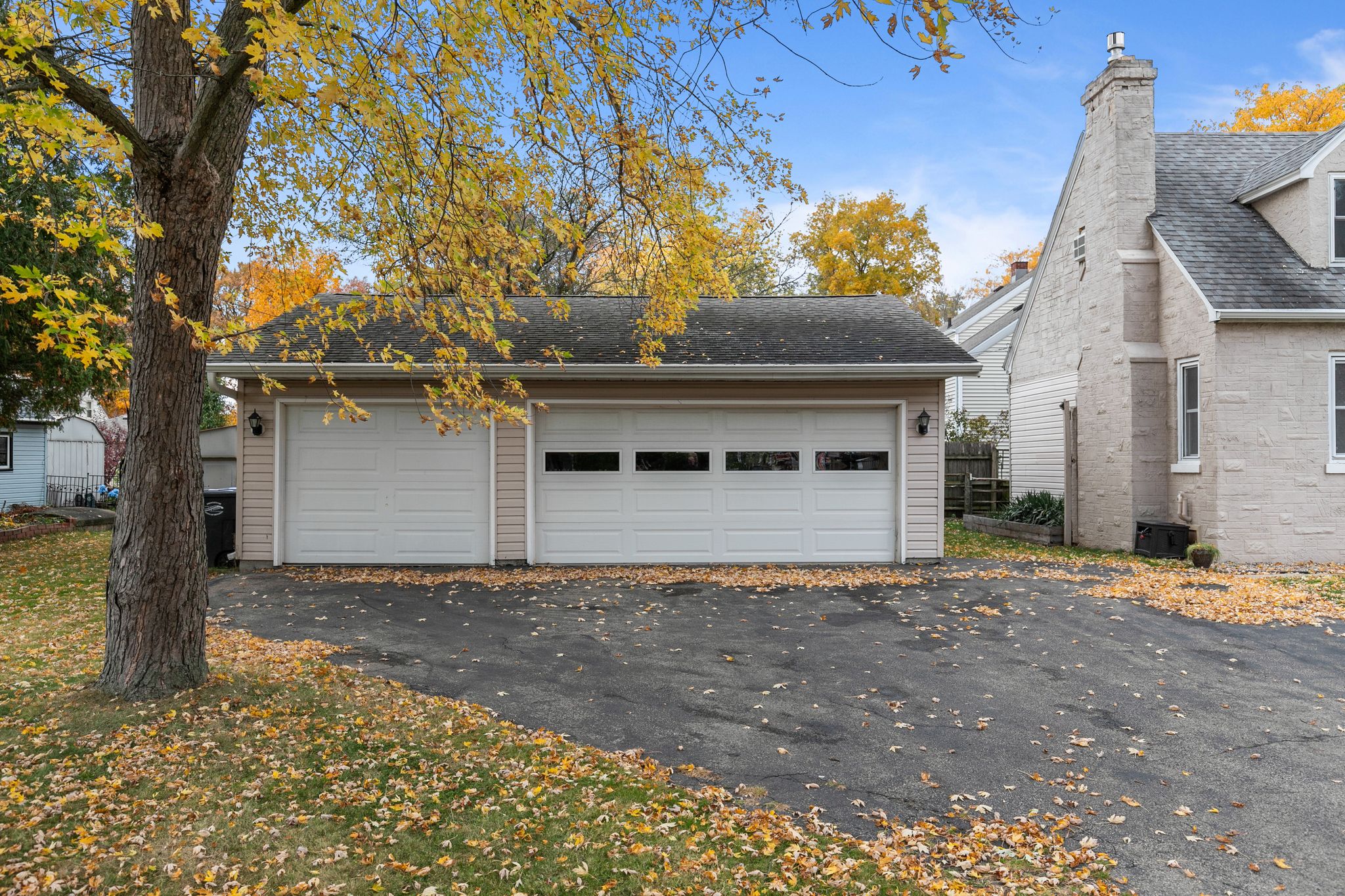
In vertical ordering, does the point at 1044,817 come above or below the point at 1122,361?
below

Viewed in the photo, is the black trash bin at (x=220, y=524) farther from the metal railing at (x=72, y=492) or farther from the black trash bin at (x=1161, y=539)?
the metal railing at (x=72, y=492)

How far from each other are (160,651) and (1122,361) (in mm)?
12659

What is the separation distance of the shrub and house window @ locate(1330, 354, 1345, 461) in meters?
3.76

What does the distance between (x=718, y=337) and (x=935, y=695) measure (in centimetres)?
686

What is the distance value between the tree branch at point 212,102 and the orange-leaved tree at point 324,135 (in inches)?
0.4

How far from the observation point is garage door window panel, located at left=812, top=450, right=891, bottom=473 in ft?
35.1

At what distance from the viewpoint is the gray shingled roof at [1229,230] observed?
10719mm

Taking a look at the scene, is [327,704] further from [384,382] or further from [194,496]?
[384,382]

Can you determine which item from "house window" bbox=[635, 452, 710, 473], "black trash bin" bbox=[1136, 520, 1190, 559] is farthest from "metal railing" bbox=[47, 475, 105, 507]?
"black trash bin" bbox=[1136, 520, 1190, 559]

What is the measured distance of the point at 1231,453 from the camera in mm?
10625

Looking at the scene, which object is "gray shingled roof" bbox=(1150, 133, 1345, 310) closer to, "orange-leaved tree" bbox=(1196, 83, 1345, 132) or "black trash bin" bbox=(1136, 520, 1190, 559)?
"black trash bin" bbox=(1136, 520, 1190, 559)

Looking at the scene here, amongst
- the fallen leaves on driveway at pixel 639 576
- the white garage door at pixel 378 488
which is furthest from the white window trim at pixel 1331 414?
the white garage door at pixel 378 488

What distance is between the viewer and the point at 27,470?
68.4 ft

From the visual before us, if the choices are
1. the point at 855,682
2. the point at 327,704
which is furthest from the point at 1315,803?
the point at 327,704
